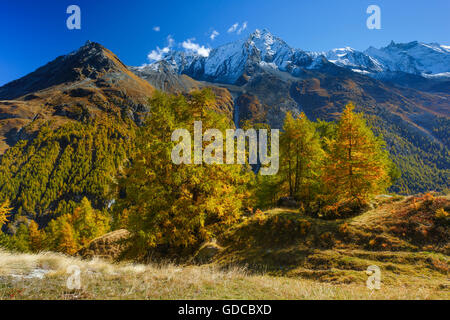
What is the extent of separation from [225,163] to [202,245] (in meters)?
6.27

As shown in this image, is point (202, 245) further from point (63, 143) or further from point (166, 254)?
point (63, 143)

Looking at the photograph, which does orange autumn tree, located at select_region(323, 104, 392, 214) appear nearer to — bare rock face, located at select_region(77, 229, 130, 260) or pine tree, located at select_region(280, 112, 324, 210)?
pine tree, located at select_region(280, 112, 324, 210)

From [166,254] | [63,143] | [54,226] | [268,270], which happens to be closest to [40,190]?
[63,143]

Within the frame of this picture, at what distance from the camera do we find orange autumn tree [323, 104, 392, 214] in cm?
1534

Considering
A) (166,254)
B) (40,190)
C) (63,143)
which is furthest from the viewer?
(63,143)

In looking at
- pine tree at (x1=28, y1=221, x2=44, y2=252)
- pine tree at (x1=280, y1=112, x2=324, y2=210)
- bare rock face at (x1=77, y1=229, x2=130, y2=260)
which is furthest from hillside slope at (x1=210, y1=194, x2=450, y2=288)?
pine tree at (x1=28, y1=221, x2=44, y2=252)

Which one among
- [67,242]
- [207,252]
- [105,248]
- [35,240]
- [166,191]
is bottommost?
[35,240]

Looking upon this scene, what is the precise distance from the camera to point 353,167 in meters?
15.9

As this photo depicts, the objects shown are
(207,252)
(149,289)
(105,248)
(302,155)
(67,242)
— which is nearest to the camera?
(149,289)

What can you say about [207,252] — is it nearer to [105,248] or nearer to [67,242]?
[105,248]

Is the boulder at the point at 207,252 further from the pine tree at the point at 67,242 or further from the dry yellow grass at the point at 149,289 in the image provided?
the pine tree at the point at 67,242

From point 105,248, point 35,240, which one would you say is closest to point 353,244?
point 105,248
